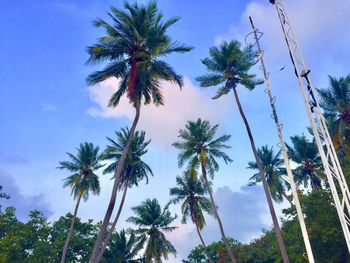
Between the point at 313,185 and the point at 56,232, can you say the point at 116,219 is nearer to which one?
the point at 56,232

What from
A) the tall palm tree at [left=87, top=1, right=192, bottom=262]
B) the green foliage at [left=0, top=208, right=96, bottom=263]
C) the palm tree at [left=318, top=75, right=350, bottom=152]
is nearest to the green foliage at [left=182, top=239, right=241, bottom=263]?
the green foliage at [left=0, top=208, right=96, bottom=263]

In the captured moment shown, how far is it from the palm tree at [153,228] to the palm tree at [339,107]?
75.0 ft

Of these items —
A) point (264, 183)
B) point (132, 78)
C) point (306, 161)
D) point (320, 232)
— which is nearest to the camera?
point (132, 78)

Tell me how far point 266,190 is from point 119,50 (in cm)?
1430

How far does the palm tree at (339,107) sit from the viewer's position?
3055 centimetres

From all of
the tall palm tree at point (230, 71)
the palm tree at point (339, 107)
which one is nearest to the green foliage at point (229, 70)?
the tall palm tree at point (230, 71)

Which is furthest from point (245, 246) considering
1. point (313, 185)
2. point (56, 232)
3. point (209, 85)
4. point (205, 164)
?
point (209, 85)

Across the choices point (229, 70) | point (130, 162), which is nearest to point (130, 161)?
point (130, 162)

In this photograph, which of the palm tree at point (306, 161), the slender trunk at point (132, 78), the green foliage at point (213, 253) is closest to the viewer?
the slender trunk at point (132, 78)

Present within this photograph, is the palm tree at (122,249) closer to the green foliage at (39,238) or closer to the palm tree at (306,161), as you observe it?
the green foliage at (39,238)

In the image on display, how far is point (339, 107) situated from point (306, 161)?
28.6 ft

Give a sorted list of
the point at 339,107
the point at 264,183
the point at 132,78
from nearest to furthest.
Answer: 1. the point at 132,78
2. the point at 264,183
3. the point at 339,107

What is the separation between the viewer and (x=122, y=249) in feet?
143

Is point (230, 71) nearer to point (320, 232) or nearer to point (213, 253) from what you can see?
point (320, 232)
